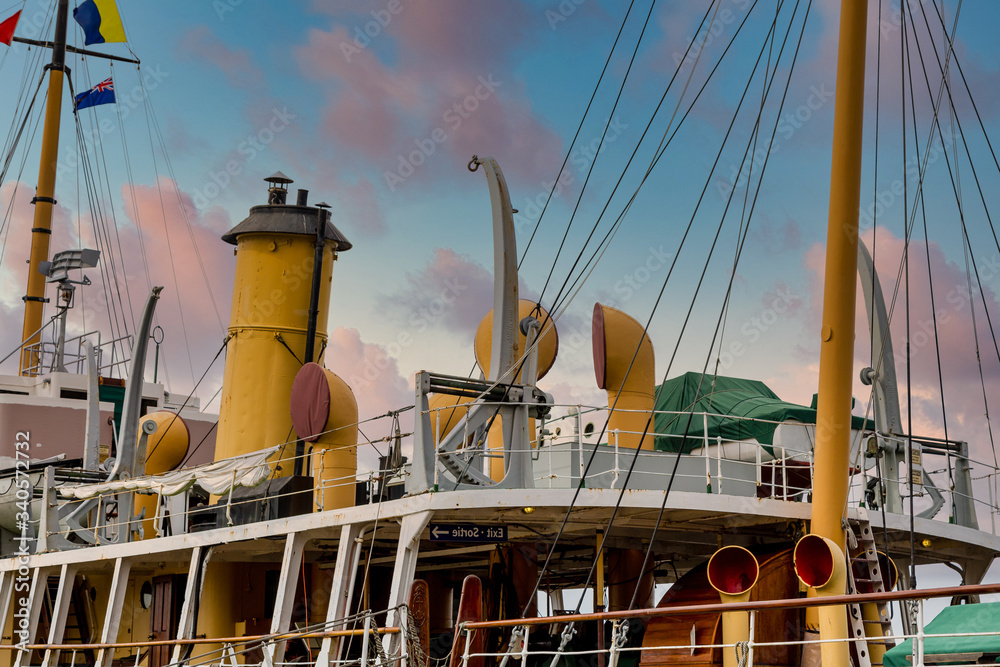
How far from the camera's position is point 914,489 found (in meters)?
15.7

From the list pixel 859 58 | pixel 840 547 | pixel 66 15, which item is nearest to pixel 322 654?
pixel 840 547

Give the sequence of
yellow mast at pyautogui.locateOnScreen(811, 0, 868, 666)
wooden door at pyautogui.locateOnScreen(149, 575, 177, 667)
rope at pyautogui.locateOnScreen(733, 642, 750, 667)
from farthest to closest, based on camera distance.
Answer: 1. wooden door at pyautogui.locateOnScreen(149, 575, 177, 667)
2. yellow mast at pyautogui.locateOnScreen(811, 0, 868, 666)
3. rope at pyautogui.locateOnScreen(733, 642, 750, 667)

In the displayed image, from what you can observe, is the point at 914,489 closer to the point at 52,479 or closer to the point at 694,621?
the point at 694,621

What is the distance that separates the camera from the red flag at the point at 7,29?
3180 centimetres

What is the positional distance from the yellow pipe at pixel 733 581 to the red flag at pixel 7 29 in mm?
26798

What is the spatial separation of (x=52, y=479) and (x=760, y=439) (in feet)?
38.8

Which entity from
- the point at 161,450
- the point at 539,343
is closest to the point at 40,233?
the point at 161,450

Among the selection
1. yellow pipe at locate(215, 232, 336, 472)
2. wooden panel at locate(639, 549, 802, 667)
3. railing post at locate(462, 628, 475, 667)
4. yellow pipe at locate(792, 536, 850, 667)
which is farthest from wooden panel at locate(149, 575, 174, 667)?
yellow pipe at locate(792, 536, 850, 667)

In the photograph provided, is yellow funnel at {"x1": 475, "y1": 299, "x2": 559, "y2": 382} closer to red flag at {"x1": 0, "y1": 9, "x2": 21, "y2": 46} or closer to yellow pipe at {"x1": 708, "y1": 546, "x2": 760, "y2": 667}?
yellow pipe at {"x1": 708, "y1": 546, "x2": 760, "y2": 667}

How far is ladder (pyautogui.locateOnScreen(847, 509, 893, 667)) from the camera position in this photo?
1331 cm

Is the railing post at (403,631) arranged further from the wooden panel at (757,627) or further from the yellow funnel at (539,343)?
the yellow funnel at (539,343)

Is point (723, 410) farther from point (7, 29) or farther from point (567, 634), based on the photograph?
point (7, 29)

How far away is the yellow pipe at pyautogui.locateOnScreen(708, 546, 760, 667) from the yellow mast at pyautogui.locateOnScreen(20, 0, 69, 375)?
2073 centimetres

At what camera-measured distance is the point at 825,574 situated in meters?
12.1
